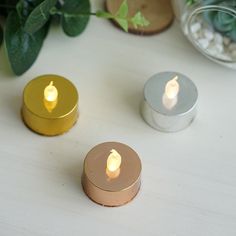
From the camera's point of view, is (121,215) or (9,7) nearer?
(121,215)

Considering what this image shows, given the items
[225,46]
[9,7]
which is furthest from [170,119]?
[9,7]

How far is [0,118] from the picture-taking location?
27.2 inches

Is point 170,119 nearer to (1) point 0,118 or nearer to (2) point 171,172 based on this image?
(2) point 171,172

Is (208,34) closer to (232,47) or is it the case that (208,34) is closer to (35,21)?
(232,47)

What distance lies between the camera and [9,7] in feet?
2.45

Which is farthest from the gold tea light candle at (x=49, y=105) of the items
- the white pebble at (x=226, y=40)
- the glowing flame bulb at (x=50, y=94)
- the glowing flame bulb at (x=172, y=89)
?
the white pebble at (x=226, y=40)

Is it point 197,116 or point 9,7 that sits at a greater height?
point 9,7

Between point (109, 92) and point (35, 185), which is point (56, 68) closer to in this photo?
point (109, 92)

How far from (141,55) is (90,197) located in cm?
23

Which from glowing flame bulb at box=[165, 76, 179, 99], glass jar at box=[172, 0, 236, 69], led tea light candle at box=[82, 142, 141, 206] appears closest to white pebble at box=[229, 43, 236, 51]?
glass jar at box=[172, 0, 236, 69]

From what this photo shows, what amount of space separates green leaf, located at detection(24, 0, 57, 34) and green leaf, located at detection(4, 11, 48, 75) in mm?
18

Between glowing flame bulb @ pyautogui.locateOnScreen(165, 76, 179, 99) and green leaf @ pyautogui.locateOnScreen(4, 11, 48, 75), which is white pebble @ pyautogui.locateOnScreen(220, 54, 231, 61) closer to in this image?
glowing flame bulb @ pyautogui.locateOnScreen(165, 76, 179, 99)

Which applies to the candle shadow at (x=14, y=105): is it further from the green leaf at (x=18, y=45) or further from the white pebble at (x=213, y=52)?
the white pebble at (x=213, y=52)

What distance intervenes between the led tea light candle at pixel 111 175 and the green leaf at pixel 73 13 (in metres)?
0.19
